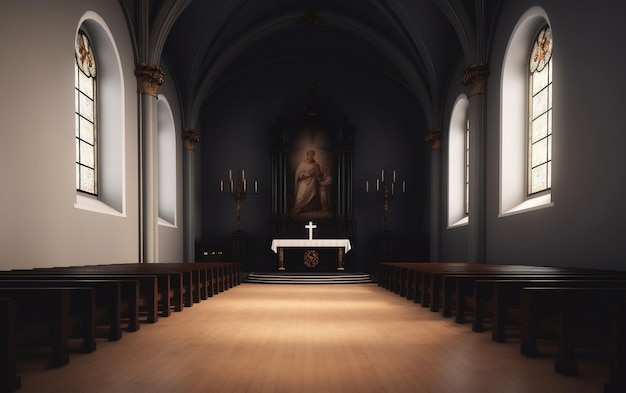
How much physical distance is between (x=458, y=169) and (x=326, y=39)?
22.7 ft

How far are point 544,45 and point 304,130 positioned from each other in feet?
36.4

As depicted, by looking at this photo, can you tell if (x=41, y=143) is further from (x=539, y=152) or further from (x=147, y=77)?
(x=539, y=152)

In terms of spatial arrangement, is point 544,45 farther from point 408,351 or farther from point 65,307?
point 65,307

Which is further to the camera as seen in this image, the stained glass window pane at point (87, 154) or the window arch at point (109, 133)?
the window arch at point (109, 133)

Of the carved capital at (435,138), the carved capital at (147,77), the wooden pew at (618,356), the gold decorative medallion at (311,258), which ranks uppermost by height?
the carved capital at (147,77)

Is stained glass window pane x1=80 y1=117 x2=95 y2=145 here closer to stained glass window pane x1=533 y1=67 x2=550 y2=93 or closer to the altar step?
the altar step

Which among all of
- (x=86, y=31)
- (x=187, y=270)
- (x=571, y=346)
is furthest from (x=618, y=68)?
(x=86, y=31)

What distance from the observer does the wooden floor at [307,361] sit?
419 cm

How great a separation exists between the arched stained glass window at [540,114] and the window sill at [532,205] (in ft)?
0.94

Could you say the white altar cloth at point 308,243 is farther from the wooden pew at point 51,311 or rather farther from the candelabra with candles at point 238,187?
the wooden pew at point 51,311

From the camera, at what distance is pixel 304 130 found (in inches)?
865

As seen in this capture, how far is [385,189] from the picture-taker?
68.1 feet

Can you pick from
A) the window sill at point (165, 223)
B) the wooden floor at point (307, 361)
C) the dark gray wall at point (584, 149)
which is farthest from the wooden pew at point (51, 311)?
the window sill at point (165, 223)

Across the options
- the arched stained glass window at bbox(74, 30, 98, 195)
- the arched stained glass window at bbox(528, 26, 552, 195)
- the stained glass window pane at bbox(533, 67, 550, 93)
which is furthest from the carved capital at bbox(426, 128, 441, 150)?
the arched stained glass window at bbox(74, 30, 98, 195)
